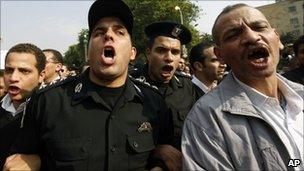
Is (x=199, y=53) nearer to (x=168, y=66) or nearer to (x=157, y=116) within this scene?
(x=168, y=66)

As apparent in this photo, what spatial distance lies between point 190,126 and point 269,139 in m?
0.46

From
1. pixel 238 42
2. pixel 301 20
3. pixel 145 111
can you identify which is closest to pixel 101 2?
pixel 145 111

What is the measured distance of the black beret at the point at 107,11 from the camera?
8.61 ft

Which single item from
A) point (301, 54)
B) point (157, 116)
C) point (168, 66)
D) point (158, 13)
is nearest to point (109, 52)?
point (157, 116)

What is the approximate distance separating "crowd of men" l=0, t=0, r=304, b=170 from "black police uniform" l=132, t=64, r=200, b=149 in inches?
30.9

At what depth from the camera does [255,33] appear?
2.49 meters

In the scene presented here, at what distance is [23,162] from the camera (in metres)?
2.32

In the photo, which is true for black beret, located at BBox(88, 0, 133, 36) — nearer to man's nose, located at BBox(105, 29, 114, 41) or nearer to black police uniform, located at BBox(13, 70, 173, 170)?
man's nose, located at BBox(105, 29, 114, 41)

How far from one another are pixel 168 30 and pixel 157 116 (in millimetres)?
1943

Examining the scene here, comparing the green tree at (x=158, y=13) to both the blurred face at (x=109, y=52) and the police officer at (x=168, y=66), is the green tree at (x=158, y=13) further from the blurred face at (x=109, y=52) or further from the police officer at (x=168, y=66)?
the blurred face at (x=109, y=52)

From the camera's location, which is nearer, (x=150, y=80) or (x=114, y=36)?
(x=114, y=36)

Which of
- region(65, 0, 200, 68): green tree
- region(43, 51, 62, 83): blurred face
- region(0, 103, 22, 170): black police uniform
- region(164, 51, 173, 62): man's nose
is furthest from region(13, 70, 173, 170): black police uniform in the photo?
region(65, 0, 200, 68): green tree

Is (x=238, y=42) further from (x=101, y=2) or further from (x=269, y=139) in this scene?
(x=101, y=2)

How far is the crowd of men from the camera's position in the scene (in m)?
2.20
